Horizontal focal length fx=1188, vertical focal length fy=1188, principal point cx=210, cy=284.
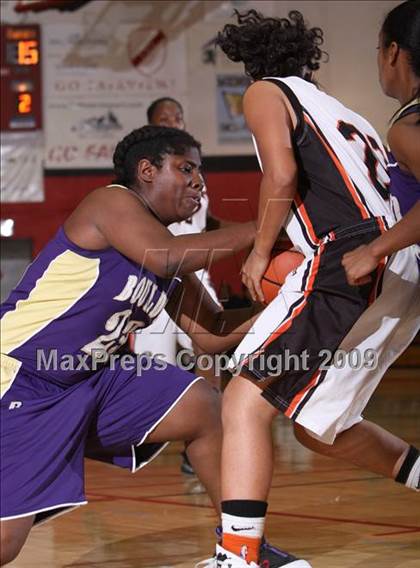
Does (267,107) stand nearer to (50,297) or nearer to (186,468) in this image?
(50,297)

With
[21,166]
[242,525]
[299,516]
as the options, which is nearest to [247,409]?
[242,525]

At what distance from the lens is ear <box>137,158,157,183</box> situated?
348 cm

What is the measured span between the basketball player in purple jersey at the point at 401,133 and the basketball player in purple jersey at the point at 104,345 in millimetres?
409

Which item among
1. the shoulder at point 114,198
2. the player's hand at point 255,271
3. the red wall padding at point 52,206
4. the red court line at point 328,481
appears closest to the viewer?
the player's hand at point 255,271

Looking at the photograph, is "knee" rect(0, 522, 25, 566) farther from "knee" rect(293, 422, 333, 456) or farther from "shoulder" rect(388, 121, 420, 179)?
"shoulder" rect(388, 121, 420, 179)

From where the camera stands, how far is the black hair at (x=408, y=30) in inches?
126

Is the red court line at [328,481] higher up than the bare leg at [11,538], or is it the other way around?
the bare leg at [11,538]

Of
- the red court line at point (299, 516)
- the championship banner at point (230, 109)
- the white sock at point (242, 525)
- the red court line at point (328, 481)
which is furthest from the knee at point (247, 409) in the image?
the championship banner at point (230, 109)

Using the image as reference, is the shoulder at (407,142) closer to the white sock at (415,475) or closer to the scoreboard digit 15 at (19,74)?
the white sock at (415,475)

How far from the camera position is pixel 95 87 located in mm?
10180

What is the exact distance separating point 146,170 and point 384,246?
81cm

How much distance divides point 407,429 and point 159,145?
415 centimetres
